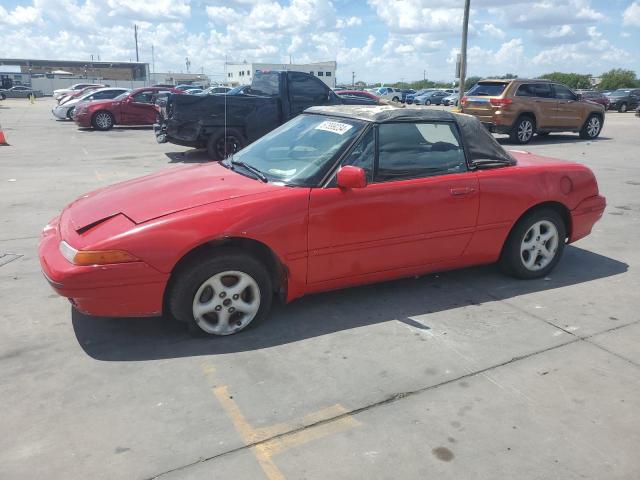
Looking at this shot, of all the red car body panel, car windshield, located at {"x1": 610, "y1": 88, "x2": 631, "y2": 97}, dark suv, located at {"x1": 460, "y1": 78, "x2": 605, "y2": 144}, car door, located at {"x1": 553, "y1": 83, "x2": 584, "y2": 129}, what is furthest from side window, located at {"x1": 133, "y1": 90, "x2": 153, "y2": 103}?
car windshield, located at {"x1": 610, "y1": 88, "x2": 631, "y2": 97}

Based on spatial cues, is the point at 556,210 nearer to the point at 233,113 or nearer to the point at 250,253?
the point at 250,253

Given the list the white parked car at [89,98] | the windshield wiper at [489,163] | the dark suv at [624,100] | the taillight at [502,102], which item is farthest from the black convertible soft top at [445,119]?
the dark suv at [624,100]

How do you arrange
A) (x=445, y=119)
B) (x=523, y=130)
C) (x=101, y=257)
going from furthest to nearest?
1. (x=523, y=130)
2. (x=445, y=119)
3. (x=101, y=257)

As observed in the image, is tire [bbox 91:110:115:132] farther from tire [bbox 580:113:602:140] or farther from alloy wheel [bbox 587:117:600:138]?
alloy wheel [bbox 587:117:600:138]

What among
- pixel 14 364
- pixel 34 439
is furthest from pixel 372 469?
pixel 14 364

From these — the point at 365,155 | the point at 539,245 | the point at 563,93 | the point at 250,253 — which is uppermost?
the point at 563,93

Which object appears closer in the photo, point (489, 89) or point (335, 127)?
point (335, 127)

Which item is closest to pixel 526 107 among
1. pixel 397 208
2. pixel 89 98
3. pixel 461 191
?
pixel 461 191

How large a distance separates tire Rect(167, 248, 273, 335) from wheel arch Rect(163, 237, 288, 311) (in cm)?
3

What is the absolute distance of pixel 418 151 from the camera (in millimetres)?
4273

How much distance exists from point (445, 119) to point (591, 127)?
48.4ft

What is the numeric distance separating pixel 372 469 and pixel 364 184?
1932 mm

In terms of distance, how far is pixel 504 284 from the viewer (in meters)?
4.78

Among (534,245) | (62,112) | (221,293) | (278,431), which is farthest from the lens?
(62,112)
